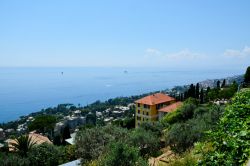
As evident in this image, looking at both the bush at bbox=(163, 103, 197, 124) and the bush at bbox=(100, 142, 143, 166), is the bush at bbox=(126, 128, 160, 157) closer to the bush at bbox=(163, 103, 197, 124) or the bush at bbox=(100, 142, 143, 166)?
the bush at bbox=(100, 142, 143, 166)

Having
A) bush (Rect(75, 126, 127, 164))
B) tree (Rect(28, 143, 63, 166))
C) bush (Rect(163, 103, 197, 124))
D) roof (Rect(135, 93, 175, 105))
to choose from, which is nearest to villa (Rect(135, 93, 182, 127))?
roof (Rect(135, 93, 175, 105))

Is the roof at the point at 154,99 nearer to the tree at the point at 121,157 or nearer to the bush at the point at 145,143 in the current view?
the bush at the point at 145,143

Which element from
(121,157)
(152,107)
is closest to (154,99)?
(152,107)

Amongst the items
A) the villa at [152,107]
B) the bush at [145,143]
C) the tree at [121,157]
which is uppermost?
the tree at [121,157]

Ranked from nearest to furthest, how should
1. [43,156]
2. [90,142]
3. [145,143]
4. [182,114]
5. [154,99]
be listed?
1. [90,142]
2. [145,143]
3. [43,156]
4. [182,114]
5. [154,99]

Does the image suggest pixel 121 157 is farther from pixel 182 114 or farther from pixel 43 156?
pixel 182 114

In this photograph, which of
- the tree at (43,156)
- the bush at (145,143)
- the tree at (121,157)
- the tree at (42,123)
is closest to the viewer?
the tree at (121,157)

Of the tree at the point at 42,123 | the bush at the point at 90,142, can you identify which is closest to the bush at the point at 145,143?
the bush at the point at 90,142

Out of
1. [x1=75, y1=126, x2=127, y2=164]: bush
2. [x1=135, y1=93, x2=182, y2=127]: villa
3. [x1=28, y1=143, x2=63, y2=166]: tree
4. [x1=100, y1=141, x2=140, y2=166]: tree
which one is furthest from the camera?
[x1=135, y1=93, x2=182, y2=127]: villa

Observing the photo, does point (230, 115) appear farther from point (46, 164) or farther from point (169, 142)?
point (46, 164)

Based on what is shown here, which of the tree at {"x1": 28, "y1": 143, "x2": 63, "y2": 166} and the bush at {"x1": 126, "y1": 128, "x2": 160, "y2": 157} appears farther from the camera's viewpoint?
the tree at {"x1": 28, "y1": 143, "x2": 63, "y2": 166}

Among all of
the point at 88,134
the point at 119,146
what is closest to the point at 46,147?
the point at 88,134
